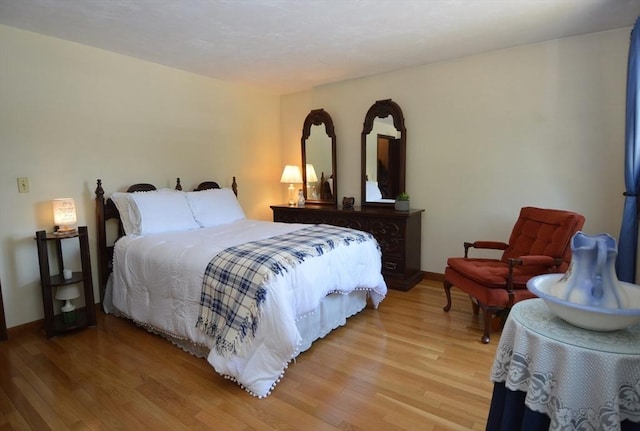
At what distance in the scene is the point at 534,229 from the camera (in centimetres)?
298

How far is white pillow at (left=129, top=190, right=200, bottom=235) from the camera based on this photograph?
124 inches

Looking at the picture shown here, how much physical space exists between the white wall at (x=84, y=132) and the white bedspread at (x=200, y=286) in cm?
70

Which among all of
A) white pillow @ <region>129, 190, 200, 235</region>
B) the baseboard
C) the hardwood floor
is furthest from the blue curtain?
white pillow @ <region>129, 190, 200, 235</region>

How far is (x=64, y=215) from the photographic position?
9.46 feet

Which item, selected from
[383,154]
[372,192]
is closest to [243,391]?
[372,192]

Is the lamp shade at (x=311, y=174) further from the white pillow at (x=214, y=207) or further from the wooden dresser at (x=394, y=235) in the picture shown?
the white pillow at (x=214, y=207)

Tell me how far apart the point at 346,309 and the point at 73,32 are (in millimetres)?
3217

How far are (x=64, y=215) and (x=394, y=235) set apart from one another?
3.10 m

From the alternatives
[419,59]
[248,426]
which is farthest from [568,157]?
[248,426]

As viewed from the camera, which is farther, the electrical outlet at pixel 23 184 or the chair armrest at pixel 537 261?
the electrical outlet at pixel 23 184

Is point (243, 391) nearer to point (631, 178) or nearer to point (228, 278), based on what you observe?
point (228, 278)

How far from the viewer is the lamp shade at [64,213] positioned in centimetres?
285

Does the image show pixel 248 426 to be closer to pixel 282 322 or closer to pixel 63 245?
pixel 282 322

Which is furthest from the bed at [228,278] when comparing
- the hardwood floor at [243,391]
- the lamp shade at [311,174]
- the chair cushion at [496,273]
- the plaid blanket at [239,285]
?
the lamp shade at [311,174]
